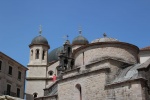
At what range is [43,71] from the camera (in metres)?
35.6

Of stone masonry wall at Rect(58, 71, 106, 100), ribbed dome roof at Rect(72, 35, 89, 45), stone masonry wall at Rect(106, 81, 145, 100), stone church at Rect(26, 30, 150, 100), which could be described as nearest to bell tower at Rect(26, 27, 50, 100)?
ribbed dome roof at Rect(72, 35, 89, 45)

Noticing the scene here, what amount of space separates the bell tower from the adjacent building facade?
2.48 m

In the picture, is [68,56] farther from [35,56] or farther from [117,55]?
[35,56]

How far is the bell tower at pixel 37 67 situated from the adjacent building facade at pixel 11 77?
2477 mm

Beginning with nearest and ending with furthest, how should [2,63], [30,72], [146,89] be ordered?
[146,89], [2,63], [30,72]

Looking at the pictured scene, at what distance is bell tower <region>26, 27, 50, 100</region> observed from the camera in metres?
34.4

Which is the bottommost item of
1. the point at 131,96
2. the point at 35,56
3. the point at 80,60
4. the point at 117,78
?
the point at 131,96

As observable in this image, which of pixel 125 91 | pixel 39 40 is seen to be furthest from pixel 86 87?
pixel 39 40

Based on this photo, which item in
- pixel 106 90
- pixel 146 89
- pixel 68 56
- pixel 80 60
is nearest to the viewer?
pixel 146 89

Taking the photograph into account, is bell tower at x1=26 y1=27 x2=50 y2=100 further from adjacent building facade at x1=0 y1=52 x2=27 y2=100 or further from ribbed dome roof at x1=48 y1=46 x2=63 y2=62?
ribbed dome roof at x1=48 y1=46 x2=63 y2=62

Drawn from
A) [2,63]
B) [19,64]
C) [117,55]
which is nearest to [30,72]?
[19,64]

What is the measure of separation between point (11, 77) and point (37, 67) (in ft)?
21.8

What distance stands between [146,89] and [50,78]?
21.5 m

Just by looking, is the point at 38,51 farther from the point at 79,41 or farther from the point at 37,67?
the point at 79,41
